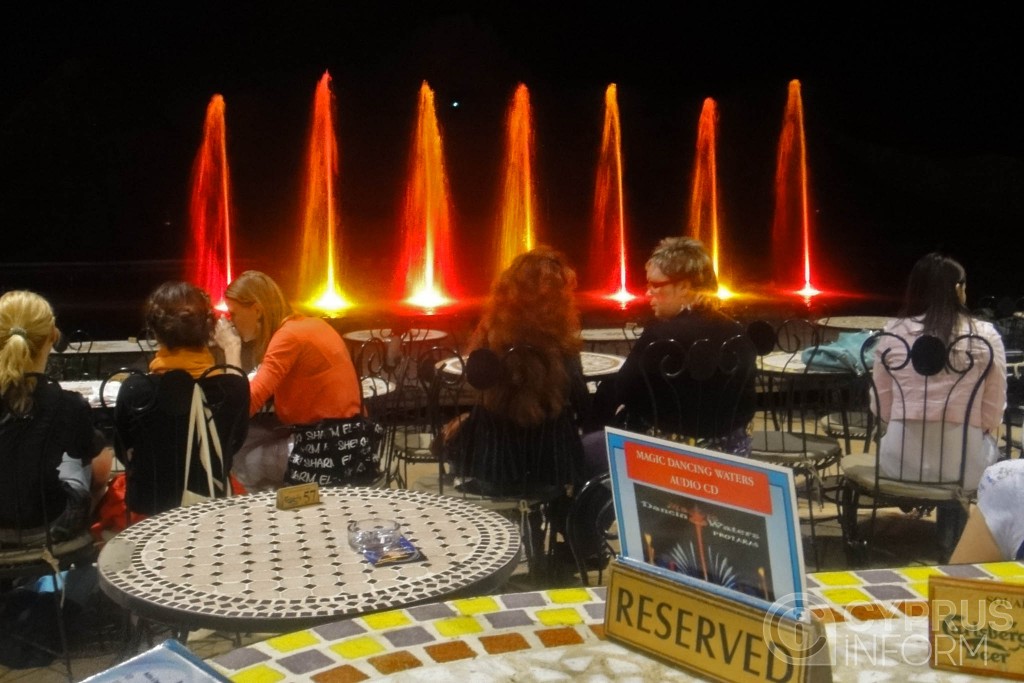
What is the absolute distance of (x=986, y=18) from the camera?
50.3 ft

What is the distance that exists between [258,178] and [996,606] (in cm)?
2260

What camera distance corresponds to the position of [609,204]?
2377cm

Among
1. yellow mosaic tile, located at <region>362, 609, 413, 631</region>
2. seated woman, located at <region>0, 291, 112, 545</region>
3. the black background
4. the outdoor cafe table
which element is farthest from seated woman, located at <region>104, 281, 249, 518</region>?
the black background

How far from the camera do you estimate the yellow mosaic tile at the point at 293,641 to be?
1.30 meters

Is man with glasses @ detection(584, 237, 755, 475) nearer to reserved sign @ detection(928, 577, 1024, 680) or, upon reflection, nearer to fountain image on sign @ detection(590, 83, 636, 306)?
reserved sign @ detection(928, 577, 1024, 680)

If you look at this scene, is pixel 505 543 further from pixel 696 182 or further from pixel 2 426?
pixel 696 182

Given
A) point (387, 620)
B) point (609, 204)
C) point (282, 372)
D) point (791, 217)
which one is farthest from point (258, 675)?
point (609, 204)

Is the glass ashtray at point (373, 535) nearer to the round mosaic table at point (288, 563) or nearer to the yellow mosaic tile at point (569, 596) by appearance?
the round mosaic table at point (288, 563)

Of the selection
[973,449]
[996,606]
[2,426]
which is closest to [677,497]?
[996,606]

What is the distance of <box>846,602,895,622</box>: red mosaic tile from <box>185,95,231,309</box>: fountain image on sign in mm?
19071

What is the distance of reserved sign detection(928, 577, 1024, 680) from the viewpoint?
1143 millimetres

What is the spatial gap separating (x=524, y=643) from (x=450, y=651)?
0.10 metres

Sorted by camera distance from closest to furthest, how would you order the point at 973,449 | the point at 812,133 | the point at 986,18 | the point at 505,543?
the point at 505,543
the point at 973,449
the point at 986,18
the point at 812,133

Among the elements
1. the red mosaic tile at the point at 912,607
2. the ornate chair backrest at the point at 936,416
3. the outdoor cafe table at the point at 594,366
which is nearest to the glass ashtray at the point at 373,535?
the red mosaic tile at the point at 912,607
